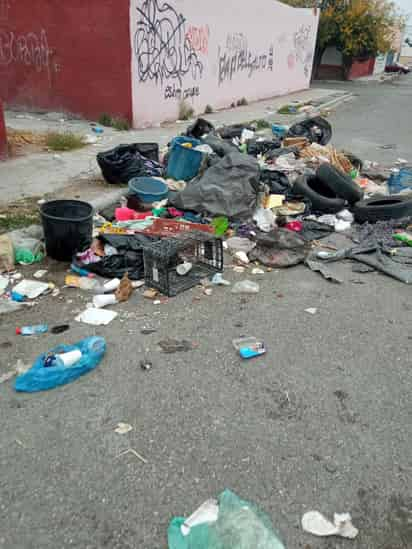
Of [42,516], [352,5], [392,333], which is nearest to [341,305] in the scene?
[392,333]

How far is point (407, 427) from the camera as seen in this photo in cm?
252

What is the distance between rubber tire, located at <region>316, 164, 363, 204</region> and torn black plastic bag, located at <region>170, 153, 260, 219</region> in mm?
1095

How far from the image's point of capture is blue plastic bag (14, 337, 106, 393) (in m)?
2.67

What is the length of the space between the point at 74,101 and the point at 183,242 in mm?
7672

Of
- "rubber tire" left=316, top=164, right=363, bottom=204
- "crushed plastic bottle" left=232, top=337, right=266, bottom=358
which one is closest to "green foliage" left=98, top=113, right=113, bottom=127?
"rubber tire" left=316, top=164, right=363, bottom=204

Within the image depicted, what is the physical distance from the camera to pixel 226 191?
538cm

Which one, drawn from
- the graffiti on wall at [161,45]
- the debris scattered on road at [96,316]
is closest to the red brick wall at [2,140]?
the graffiti on wall at [161,45]

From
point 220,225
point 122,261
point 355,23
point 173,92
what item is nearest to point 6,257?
point 122,261

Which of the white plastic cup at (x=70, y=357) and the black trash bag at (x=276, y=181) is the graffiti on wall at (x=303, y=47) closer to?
the black trash bag at (x=276, y=181)

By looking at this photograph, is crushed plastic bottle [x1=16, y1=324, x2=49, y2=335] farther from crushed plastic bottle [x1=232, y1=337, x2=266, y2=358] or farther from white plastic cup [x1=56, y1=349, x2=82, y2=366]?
crushed plastic bottle [x1=232, y1=337, x2=266, y2=358]

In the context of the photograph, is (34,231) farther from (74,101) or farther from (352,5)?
(352,5)

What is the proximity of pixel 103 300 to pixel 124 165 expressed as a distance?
3.11m

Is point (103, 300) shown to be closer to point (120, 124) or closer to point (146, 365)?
point (146, 365)

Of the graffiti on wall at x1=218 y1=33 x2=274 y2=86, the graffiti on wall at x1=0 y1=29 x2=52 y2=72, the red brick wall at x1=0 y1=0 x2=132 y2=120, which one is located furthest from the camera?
the graffiti on wall at x1=218 y1=33 x2=274 y2=86
